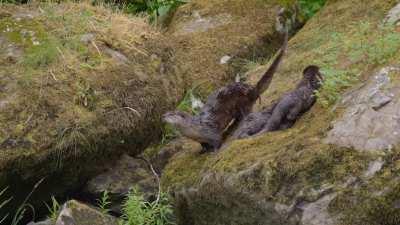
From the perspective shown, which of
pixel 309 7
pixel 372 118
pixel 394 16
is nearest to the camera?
pixel 372 118

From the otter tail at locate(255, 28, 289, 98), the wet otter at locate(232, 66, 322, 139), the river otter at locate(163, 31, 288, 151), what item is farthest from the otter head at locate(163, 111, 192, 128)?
the otter tail at locate(255, 28, 289, 98)

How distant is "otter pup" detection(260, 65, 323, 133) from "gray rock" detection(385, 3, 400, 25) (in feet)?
3.37

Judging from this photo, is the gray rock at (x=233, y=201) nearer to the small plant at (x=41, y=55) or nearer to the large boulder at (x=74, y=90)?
the large boulder at (x=74, y=90)

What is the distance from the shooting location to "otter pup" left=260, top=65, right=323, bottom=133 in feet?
15.4

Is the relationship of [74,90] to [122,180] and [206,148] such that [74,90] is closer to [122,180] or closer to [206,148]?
[122,180]

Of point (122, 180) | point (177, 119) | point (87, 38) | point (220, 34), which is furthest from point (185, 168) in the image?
point (220, 34)

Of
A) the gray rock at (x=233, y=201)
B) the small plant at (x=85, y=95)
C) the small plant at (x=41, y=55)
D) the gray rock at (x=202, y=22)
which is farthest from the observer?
the gray rock at (x=202, y=22)

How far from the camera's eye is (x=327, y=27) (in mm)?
6883

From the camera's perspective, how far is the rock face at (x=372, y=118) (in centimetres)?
384

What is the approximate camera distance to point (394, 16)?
18.8 feet

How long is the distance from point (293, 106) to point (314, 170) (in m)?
0.90

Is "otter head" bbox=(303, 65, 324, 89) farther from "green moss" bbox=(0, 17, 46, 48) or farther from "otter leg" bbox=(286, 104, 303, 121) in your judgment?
"green moss" bbox=(0, 17, 46, 48)

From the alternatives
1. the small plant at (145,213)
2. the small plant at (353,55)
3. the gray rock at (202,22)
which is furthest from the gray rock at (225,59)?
the small plant at (145,213)

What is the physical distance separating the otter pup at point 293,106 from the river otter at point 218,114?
37 centimetres
